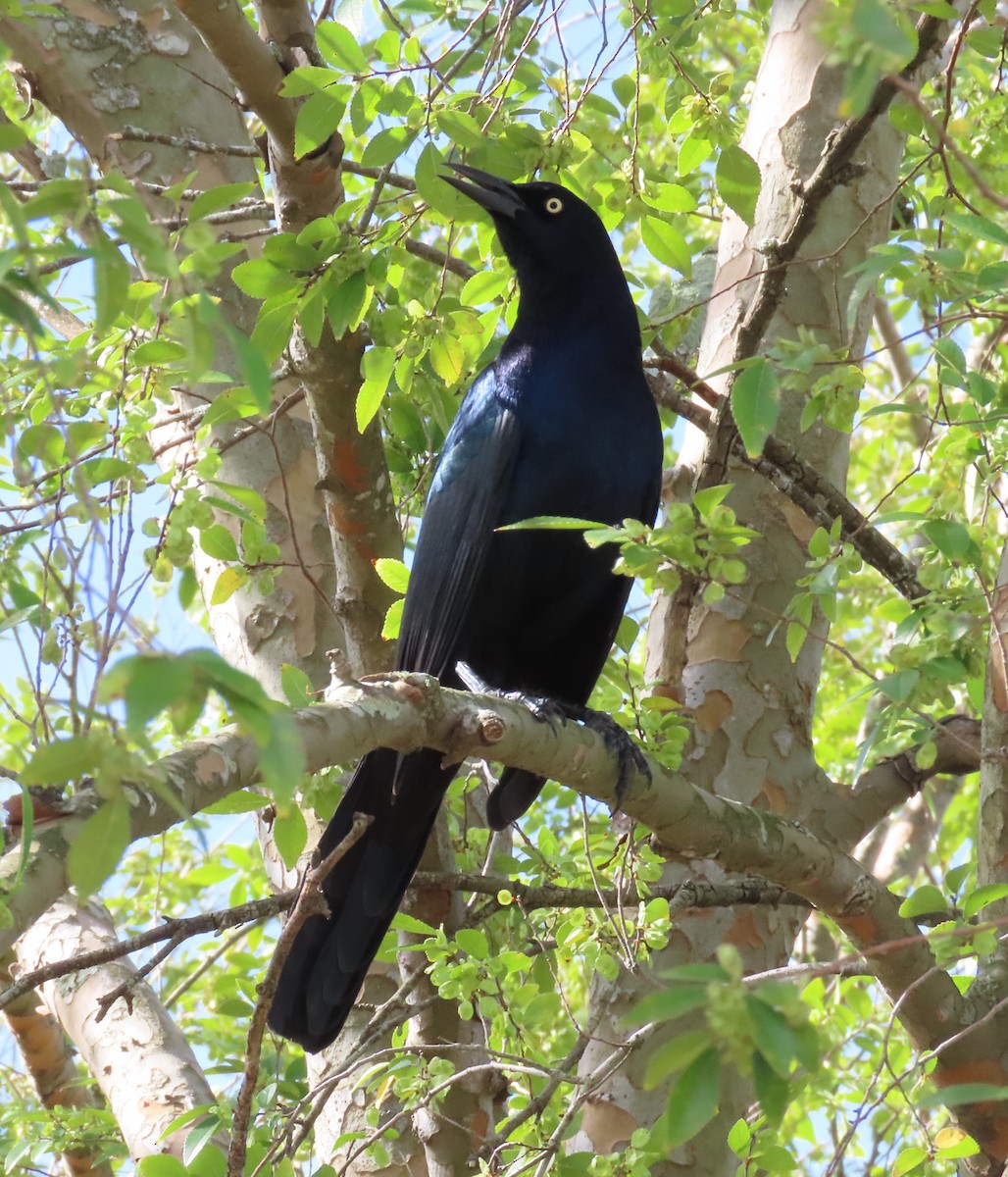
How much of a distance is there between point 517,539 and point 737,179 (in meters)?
1.19

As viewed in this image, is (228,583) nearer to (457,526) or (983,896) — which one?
(457,526)

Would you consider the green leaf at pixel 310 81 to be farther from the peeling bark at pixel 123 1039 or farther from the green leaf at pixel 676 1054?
the peeling bark at pixel 123 1039

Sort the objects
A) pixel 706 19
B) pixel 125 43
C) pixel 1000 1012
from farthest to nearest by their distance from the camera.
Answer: pixel 125 43 < pixel 706 19 < pixel 1000 1012

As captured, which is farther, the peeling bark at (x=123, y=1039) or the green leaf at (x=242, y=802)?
the peeling bark at (x=123, y=1039)

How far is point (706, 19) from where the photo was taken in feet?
10.6

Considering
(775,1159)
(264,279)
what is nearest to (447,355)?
(264,279)

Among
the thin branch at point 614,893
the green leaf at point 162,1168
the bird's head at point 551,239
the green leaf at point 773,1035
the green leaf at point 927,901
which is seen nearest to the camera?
the green leaf at point 773,1035

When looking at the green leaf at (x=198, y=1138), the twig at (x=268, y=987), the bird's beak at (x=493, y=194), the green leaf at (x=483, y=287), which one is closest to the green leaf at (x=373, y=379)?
the green leaf at (x=483, y=287)

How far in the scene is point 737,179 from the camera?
9.27 ft

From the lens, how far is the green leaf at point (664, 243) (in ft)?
9.38

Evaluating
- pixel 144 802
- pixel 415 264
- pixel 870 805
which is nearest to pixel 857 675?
pixel 870 805

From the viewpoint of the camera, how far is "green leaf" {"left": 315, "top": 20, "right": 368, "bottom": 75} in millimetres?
2365

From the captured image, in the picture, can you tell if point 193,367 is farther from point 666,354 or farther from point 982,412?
point 666,354

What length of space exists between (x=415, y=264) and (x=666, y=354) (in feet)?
2.46
